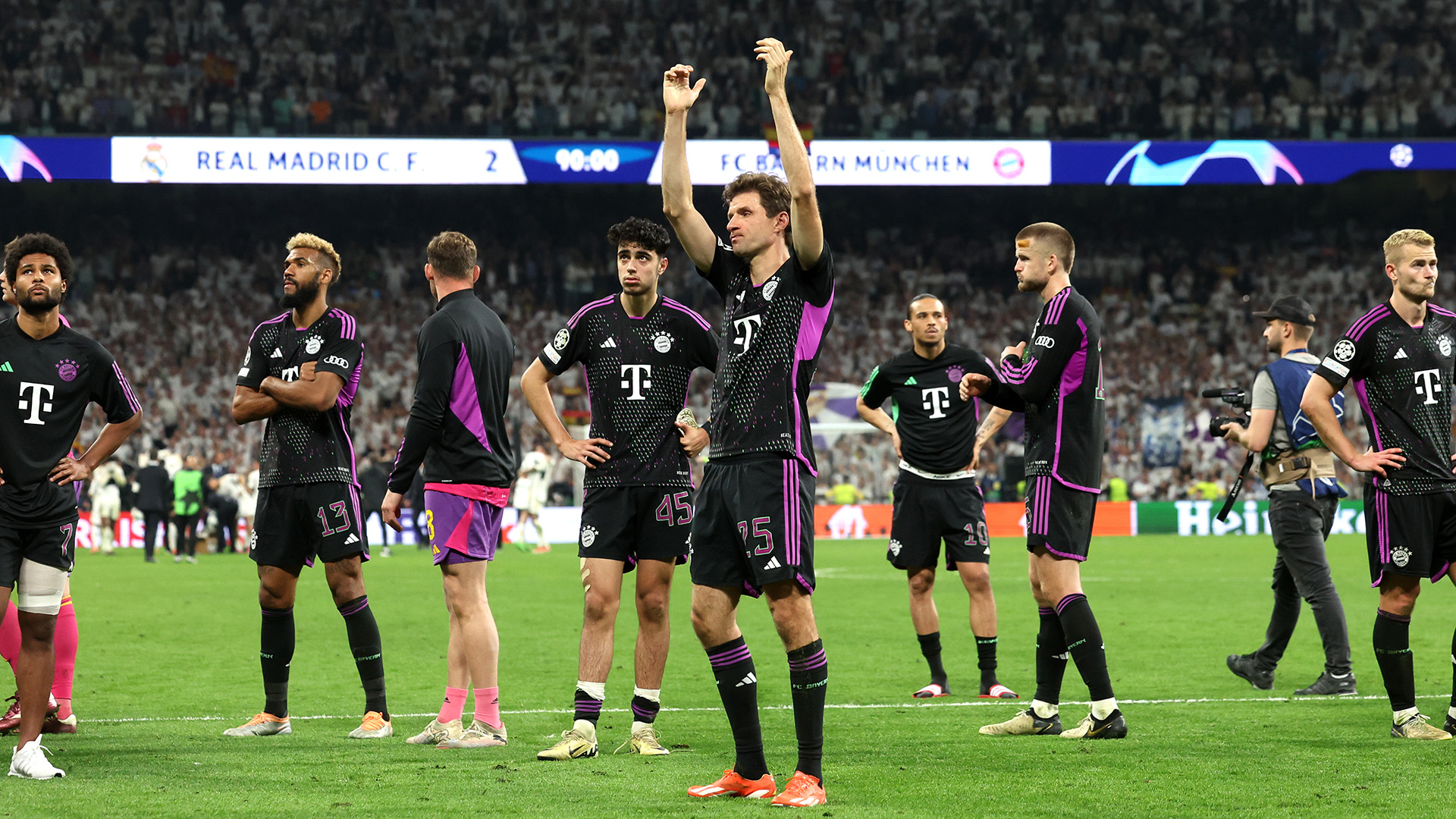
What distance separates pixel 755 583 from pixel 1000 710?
3.21 m

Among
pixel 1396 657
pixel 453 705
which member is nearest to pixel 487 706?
pixel 453 705

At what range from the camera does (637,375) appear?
275 inches

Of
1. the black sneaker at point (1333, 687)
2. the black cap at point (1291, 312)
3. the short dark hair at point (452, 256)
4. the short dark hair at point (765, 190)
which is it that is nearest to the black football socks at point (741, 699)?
the short dark hair at point (765, 190)

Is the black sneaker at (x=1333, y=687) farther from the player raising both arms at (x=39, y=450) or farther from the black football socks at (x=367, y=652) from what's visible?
the player raising both arms at (x=39, y=450)

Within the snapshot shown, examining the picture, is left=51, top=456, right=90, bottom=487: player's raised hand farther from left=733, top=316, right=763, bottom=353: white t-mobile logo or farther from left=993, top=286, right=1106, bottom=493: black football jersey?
left=993, top=286, right=1106, bottom=493: black football jersey

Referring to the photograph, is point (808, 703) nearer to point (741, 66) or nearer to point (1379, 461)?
point (1379, 461)

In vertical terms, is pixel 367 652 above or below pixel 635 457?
below

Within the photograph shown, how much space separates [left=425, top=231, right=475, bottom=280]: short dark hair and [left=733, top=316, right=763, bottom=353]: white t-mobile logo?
7.04 feet

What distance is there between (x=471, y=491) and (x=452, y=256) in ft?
3.94

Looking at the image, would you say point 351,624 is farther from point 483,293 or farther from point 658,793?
point 483,293

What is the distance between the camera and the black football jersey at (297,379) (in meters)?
7.36

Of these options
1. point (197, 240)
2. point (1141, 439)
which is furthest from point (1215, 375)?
point (197, 240)

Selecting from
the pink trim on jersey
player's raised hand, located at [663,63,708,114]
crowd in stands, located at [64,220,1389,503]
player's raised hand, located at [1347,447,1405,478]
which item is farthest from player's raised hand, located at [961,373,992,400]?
crowd in stands, located at [64,220,1389,503]

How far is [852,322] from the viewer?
36594 mm
